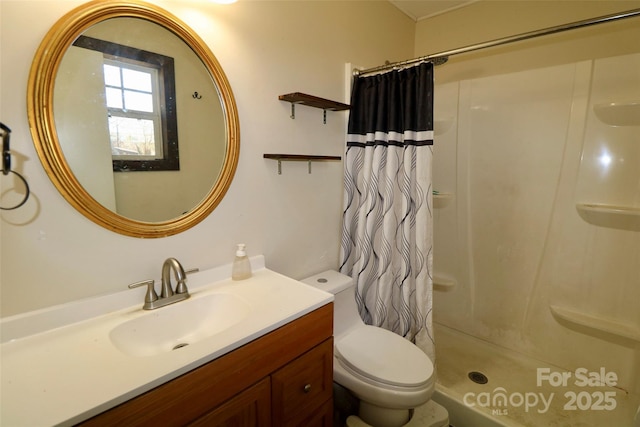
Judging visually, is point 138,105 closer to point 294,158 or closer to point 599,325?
point 294,158

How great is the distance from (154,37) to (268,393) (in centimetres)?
128

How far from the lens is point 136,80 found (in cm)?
109

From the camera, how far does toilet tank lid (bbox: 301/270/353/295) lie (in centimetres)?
162

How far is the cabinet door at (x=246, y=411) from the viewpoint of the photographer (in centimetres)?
84

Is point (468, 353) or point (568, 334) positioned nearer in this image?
point (568, 334)

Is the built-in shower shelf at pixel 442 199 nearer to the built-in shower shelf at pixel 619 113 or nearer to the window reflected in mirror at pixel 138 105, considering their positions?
the built-in shower shelf at pixel 619 113

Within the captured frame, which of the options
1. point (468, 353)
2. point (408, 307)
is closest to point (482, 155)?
point (408, 307)

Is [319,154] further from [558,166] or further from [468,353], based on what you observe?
[468,353]

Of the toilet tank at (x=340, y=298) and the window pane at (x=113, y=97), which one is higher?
the window pane at (x=113, y=97)

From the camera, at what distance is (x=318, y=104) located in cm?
161

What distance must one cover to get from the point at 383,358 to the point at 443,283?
117cm

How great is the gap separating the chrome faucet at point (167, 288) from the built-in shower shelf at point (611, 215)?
2.19 metres

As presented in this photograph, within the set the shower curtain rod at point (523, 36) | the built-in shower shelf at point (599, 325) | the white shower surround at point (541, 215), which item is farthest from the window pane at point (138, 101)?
the built-in shower shelf at point (599, 325)

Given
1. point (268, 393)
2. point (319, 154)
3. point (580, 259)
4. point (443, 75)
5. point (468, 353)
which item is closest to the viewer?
point (268, 393)
